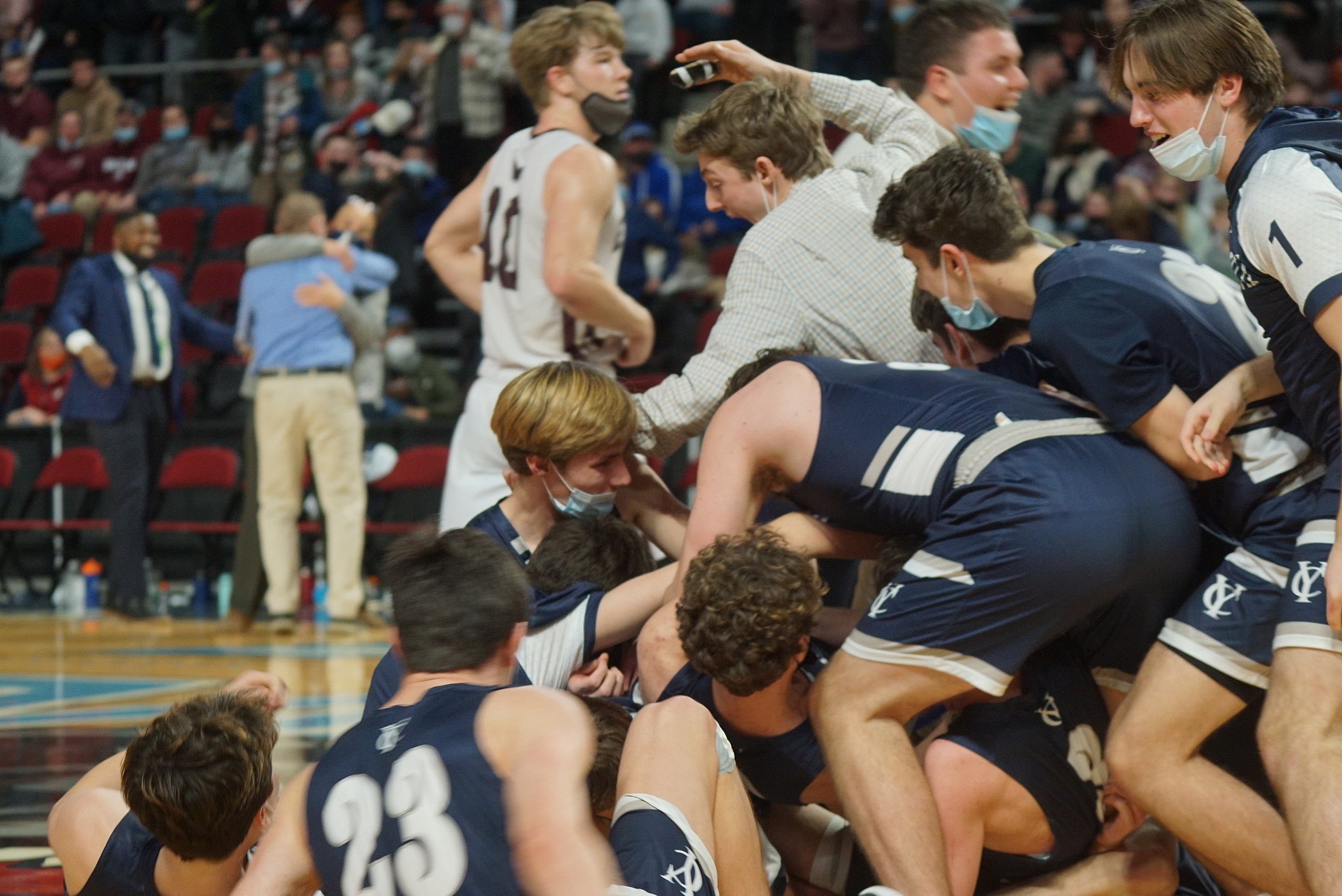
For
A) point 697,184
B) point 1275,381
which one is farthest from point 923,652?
point 697,184

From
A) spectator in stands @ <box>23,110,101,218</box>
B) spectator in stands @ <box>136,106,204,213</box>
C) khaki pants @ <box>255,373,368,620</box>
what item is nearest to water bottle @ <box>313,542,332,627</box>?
khaki pants @ <box>255,373,368,620</box>

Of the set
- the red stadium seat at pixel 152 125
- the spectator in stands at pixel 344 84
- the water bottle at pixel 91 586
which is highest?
the spectator in stands at pixel 344 84

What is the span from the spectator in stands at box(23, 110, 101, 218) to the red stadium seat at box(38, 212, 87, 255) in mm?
383

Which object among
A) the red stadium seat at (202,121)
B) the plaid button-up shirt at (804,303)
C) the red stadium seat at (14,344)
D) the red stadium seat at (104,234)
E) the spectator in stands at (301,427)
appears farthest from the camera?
the red stadium seat at (202,121)

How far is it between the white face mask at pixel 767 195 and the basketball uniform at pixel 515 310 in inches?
24.6

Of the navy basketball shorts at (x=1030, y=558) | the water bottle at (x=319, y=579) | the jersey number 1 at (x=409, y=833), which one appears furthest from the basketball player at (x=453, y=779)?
the water bottle at (x=319, y=579)

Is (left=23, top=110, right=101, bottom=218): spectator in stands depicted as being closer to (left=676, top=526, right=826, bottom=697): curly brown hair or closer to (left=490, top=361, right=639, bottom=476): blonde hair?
(left=490, top=361, right=639, bottom=476): blonde hair

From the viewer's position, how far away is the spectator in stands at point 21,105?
49.9 feet

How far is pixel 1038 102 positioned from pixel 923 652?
298 inches

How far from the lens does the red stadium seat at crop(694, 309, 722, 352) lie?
31.2ft

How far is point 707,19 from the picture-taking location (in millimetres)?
11969

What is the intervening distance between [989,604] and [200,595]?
8.49 m

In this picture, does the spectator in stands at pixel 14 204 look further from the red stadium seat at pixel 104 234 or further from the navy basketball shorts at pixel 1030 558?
the navy basketball shorts at pixel 1030 558

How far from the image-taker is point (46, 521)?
10.8 metres
